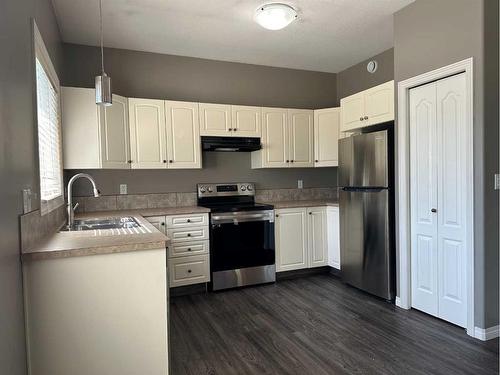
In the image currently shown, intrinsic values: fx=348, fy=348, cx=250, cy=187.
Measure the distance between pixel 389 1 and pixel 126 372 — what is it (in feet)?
10.8

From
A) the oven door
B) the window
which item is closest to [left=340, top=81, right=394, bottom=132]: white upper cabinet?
the oven door

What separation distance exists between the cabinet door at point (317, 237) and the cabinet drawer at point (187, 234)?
50.5 inches

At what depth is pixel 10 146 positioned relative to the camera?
142 centimetres

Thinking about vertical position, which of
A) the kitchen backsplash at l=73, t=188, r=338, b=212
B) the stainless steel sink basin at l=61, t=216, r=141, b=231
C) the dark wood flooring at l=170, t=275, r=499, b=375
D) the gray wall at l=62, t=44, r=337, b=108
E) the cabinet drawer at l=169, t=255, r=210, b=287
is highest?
the gray wall at l=62, t=44, r=337, b=108

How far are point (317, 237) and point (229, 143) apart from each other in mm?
1548

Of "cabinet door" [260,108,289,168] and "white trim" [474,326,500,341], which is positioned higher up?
"cabinet door" [260,108,289,168]

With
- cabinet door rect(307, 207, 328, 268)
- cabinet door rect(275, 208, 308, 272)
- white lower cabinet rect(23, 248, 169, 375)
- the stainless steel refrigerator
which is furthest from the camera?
cabinet door rect(307, 207, 328, 268)

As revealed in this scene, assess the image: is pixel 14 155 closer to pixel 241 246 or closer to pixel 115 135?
pixel 115 135

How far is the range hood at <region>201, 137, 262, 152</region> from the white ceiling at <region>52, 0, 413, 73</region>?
3.30ft

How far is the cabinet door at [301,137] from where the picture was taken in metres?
4.33

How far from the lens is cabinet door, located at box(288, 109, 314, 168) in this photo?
4.33 metres

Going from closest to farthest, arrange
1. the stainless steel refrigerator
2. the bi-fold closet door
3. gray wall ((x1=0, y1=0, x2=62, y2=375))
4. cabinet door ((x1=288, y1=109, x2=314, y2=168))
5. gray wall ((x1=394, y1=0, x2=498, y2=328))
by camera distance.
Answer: gray wall ((x1=0, y1=0, x2=62, y2=375)) < gray wall ((x1=394, y1=0, x2=498, y2=328)) < the bi-fold closet door < the stainless steel refrigerator < cabinet door ((x1=288, y1=109, x2=314, y2=168))

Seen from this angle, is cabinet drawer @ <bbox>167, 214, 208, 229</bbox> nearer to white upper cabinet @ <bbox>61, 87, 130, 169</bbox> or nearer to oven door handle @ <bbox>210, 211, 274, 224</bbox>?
oven door handle @ <bbox>210, 211, 274, 224</bbox>

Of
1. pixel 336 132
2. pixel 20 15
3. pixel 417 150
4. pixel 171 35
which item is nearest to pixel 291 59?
pixel 336 132
